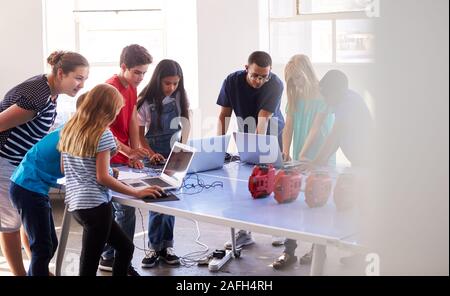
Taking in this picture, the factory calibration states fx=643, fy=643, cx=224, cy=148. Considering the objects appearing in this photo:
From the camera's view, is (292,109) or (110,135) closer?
(110,135)

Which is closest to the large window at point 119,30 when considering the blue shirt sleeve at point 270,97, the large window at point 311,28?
the large window at point 311,28

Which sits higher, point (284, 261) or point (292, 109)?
point (292, 109)

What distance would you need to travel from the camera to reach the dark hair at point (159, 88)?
3736mm

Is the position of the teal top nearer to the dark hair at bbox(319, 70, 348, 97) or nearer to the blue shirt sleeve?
the blue shirt sleeve

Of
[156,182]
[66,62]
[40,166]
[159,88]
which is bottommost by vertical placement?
[156,182]

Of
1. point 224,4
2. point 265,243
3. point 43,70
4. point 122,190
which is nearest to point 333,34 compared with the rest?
point 224,4

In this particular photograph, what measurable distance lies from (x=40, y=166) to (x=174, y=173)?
2.19 ft

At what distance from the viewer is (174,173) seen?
10.8ft

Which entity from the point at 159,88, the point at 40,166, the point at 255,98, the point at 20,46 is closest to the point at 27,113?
the point at 40,166

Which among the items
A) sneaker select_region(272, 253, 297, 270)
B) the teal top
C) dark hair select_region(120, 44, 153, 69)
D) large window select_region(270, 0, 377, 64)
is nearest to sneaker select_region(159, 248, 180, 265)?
sneaker select_region(272, 253, 297, 270)

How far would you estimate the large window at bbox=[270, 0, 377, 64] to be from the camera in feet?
18.0

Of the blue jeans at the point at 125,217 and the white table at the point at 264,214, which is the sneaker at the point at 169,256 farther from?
the white table at the point at 264,214

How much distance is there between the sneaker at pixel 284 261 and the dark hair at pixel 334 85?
109 cm

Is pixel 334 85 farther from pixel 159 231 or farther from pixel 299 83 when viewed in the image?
pixel 159 231
